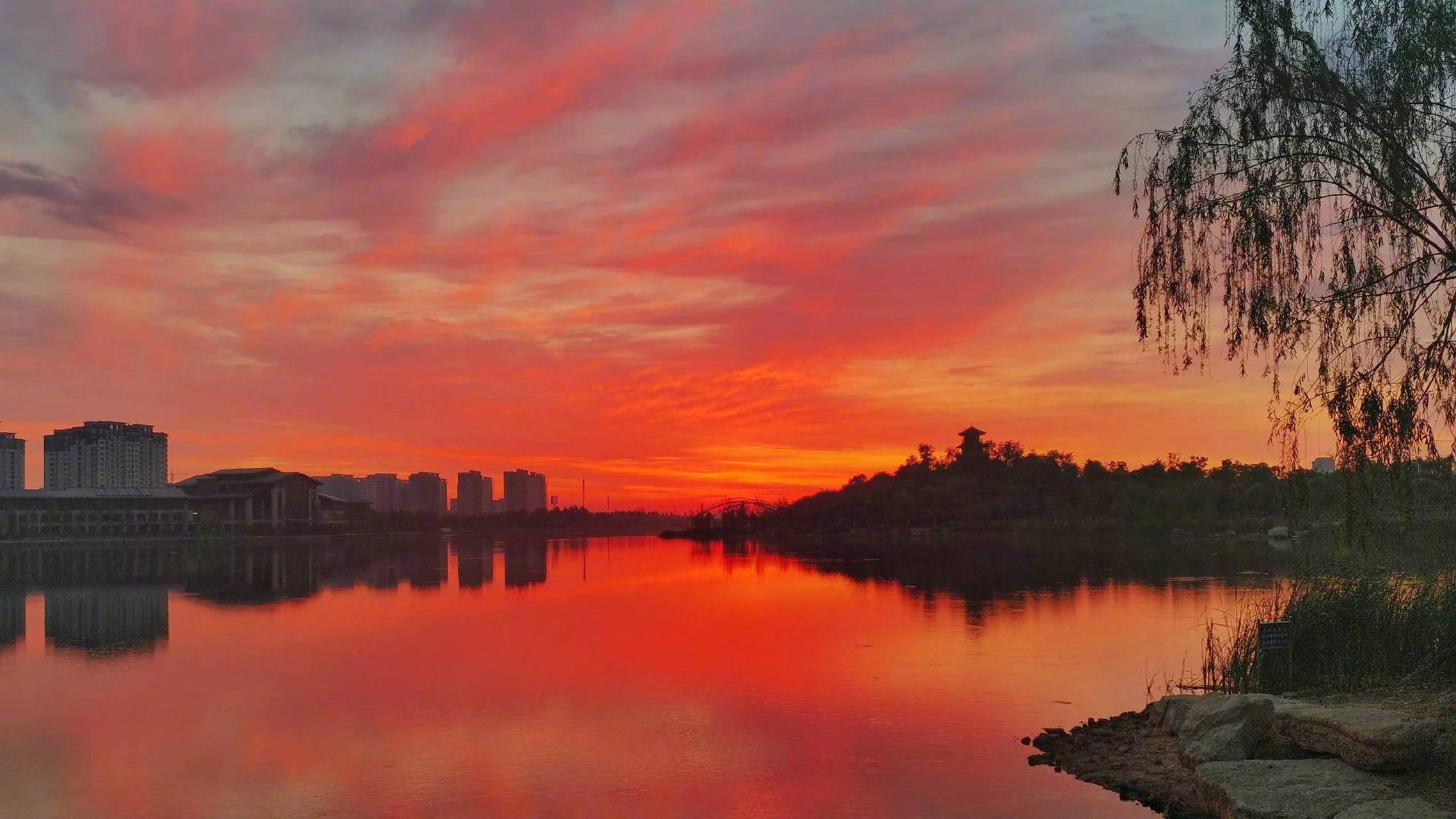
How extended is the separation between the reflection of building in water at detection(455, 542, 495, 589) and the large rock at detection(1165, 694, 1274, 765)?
49.0 meters

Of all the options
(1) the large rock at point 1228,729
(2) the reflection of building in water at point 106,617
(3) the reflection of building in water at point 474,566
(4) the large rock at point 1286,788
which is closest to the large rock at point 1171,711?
(1) the large rock at point 1228,729

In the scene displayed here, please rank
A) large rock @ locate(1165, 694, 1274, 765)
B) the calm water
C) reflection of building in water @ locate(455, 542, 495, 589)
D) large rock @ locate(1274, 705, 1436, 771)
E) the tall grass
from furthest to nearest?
reflection of building in water @ locate(455, 542, 495, 589)
the tall grass
the calm water
large rock @ locate(1165, 694, 1274, 765)
large rock @ locate(1274, 705, 1436, 771)

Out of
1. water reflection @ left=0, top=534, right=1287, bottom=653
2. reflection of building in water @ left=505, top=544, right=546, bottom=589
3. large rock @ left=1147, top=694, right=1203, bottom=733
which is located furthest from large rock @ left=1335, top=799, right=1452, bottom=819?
reflection of building in water @ left=505, top=544, right=546, bottom=589

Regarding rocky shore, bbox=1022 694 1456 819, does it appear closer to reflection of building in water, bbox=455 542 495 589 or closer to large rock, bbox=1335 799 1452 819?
large rock, bbox=1335 799 1452 819

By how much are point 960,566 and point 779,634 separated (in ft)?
122

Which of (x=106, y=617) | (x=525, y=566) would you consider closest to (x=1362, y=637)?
(x=106, y=617)

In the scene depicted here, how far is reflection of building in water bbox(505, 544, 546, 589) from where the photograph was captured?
2566 inches

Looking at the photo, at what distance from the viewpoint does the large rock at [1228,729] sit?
46.6 feet

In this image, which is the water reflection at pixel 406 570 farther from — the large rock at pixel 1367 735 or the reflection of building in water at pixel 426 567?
the large rock at pixel 1367 735

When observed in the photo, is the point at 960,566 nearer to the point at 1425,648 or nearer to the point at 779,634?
the point at 779,634

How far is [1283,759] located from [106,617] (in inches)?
1757

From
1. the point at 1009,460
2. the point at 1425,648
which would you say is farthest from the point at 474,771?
→ the point at 1009,460

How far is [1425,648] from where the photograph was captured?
55.6 ft

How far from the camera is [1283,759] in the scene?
13.3 meters
